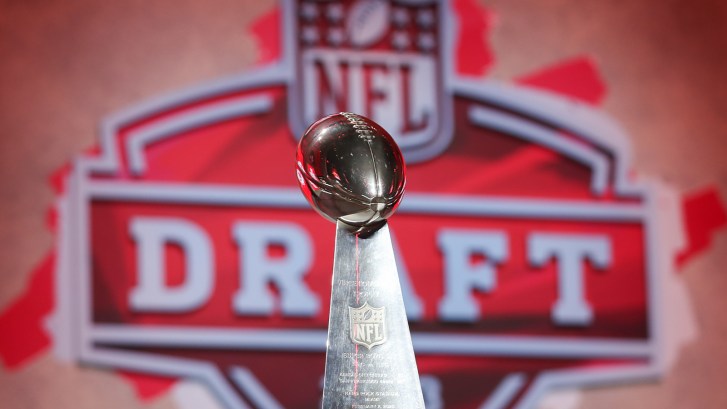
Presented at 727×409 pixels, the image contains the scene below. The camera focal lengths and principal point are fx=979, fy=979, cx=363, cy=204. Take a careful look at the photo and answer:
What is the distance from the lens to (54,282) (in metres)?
2.28

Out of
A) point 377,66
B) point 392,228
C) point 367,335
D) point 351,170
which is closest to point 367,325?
point 367,335

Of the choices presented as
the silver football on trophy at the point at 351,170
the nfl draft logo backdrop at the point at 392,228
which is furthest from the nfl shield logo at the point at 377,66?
the silver football on trophy at the point at 351,170

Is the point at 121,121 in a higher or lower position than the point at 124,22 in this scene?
lower

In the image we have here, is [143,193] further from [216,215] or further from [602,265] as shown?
[602,265]

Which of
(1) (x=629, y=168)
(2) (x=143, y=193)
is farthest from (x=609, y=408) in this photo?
(2) (x=143, y=193)

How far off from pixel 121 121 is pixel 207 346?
58 cm

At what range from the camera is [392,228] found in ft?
8.17

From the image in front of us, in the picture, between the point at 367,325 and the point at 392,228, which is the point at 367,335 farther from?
the point at 392,228

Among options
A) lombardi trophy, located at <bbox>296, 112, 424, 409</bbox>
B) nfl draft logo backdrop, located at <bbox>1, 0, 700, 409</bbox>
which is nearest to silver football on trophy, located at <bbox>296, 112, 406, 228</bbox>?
lombardi trophy, located at <bbox>296, 112, 424, 409</bbox>

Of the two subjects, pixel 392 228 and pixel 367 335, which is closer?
pixel 367 335

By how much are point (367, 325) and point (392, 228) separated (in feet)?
4.24

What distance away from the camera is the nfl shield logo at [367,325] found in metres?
1.20

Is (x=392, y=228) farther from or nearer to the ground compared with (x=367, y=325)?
farther from the ground

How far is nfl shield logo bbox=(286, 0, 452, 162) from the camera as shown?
2.49m
